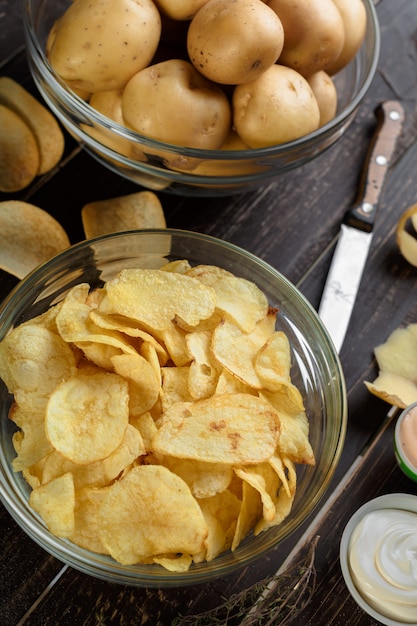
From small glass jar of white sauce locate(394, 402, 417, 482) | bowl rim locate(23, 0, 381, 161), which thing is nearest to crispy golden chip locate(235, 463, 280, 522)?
small glass jar of white sauce locate(394, 402, 417, 482)

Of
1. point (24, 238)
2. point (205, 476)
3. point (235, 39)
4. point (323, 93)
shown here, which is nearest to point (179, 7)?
point (235, 39)

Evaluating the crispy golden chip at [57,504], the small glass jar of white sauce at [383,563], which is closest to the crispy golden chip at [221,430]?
the crispy golden chip at [57,504]

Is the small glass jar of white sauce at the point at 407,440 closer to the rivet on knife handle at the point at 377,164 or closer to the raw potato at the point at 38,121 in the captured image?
the rivet on knife handle at the point at 377,164

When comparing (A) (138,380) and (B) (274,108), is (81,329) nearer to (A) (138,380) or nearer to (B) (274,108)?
(A) (138,380)

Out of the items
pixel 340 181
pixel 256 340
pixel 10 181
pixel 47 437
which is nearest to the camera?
pixel 47 437

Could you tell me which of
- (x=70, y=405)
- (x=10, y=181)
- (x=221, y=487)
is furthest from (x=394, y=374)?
(x=10, y=181)

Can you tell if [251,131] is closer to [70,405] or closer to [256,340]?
[256,340]
